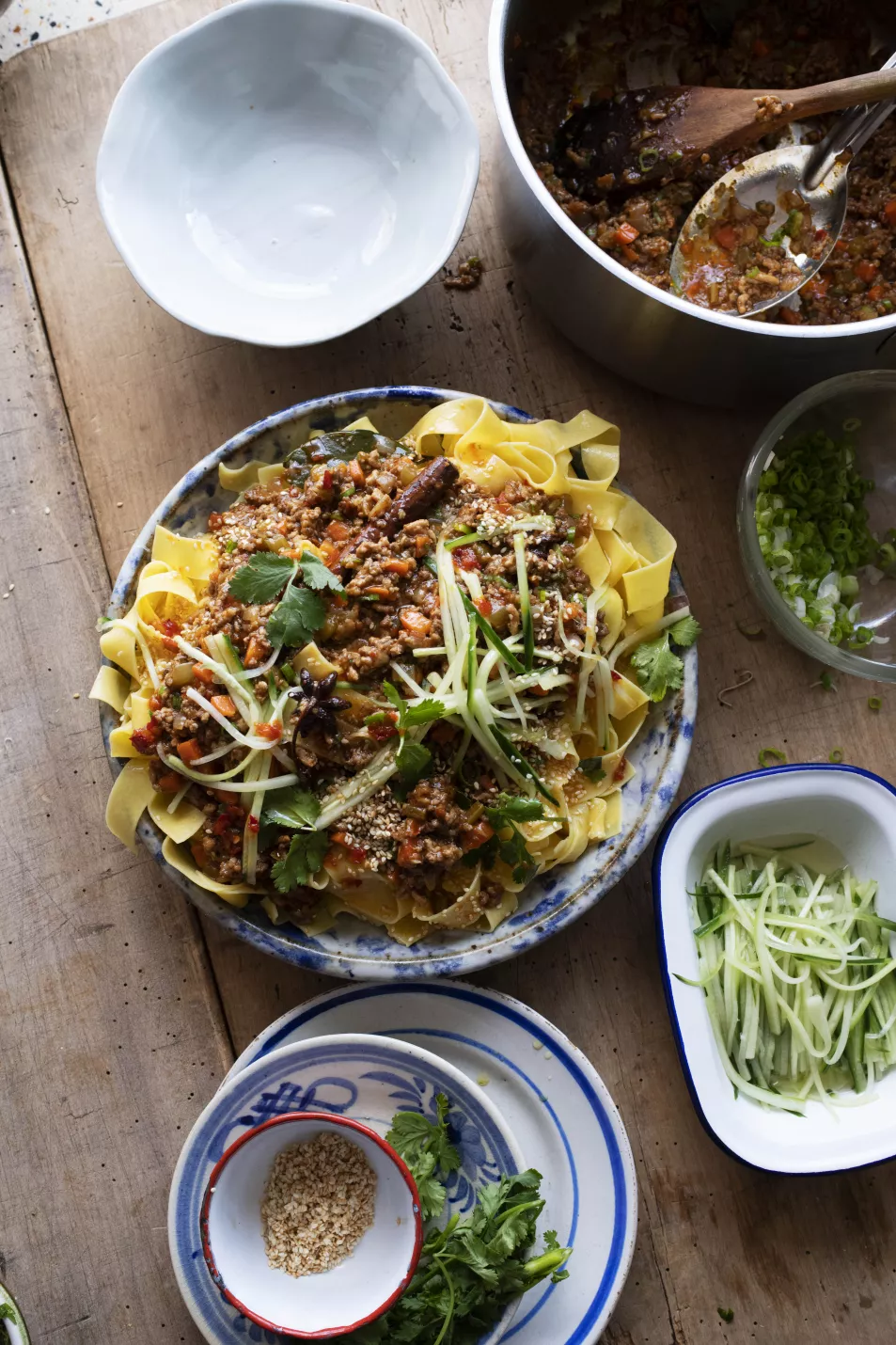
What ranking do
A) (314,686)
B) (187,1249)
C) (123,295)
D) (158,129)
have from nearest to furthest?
(314,686)
(187,1249)
(158,129)
(123,295)

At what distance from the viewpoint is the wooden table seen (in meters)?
2.71

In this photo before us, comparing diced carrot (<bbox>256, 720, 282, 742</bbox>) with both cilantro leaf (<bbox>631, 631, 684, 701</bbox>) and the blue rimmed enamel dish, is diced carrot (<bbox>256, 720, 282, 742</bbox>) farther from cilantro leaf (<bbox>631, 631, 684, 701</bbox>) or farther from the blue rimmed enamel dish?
cilantro leaf (<bbox>631, 631, 684, 701</bbox>)

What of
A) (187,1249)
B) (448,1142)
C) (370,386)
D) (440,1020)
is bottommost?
(187,1249)

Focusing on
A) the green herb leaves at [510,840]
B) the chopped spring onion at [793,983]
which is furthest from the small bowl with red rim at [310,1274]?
the chopped spring onion at [793,983]

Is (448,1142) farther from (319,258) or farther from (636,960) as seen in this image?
(319,258)

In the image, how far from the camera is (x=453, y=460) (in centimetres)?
257

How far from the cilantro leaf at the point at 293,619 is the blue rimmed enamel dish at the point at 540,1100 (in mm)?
939

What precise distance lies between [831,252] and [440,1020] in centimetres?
227

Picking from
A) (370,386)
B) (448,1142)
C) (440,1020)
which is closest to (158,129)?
(370,386)

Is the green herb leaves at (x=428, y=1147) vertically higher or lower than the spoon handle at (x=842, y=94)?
lower

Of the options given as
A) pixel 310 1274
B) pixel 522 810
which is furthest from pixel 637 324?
pixel 310 1274

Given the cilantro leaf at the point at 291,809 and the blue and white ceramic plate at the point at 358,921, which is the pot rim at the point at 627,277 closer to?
the blue and white ceramic plate at the point at 358,921

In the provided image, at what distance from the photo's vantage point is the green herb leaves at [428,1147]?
8.20ft

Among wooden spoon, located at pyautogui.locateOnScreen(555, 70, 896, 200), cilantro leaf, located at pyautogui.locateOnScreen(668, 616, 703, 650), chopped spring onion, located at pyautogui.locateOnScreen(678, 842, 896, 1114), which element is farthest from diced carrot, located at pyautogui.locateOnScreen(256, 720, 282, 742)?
wooden spoon, located at pyautogui.locateOnScreen(555, 70, 896, 200)
